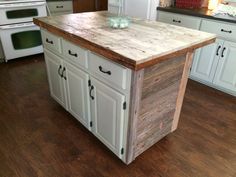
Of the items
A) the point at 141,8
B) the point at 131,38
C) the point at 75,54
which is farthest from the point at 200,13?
the point at 75,54

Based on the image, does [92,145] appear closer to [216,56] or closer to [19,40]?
[216,56]

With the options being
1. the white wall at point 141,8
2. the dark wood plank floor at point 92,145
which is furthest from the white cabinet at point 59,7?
the dark wood plank floor at point 92,145

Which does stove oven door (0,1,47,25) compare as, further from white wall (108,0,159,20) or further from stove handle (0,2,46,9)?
white wall (108,0,159,20)

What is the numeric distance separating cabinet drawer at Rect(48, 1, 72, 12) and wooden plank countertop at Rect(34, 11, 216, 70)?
199 cm

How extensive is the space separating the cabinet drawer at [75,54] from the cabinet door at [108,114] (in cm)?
17

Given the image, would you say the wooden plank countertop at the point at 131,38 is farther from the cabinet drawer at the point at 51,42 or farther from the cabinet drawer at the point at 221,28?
the cabinet drawer at the point at 221,28

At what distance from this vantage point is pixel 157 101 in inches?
59.5

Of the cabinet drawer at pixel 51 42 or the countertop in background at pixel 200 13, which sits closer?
the cabinet drawer at pixel 51 42

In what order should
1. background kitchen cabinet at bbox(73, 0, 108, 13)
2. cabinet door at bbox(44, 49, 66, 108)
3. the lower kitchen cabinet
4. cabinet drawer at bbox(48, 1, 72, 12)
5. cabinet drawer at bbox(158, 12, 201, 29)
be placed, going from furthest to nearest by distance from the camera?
background kitchen cabinet at bbox(73, 0, 108, 13) < cabinet drawer at bbox(48, 1, 72, 12) < cabinet drawer at bbox(158, 12, 201, 29) < the lower kitchen cabinet < cabinet door at bbox(44, 49, 66, 108)

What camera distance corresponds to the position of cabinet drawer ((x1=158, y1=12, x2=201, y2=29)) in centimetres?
262

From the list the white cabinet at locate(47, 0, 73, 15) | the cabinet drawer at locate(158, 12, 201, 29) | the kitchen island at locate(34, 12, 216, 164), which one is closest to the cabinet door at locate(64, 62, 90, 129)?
the kitchen island at locate(34, 12, 216, 164)

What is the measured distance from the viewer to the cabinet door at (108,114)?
54.1 inches

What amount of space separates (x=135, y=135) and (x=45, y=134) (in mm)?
938

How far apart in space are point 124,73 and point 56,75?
1.04 meters
